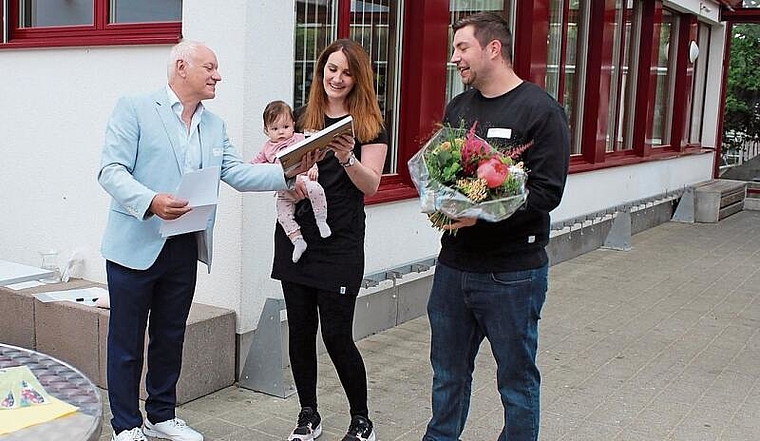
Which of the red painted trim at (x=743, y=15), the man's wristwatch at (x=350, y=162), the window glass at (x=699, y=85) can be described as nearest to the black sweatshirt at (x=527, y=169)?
the man's wristwatch at (x=350, y=162)

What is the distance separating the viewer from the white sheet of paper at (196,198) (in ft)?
11.4

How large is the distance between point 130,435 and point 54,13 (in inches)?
127

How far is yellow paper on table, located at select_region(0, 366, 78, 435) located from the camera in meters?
1.93

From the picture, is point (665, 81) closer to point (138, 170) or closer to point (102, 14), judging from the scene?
point (102, 14)

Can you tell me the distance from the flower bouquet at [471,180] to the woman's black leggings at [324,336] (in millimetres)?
919

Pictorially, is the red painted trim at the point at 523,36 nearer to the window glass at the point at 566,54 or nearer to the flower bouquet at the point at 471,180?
the window glass at the point at 566,54

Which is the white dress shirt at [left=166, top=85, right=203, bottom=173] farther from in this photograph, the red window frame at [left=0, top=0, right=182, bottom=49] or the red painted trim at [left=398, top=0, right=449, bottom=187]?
the red painted trim at [left=398, top=0, right=449, bottom=187]

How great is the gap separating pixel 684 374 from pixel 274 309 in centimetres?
266

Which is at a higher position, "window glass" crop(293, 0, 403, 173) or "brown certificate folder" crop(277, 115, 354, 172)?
"window glass" crop(293, 0, 403, 173)

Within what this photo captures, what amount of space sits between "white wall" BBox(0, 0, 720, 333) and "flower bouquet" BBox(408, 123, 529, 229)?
5.99ft

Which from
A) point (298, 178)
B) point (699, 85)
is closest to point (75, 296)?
point (298, 178)

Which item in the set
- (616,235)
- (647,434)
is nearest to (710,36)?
(616,235)

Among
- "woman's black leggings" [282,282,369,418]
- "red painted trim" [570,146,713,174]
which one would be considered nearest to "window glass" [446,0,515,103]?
"red painted trim" [570,146,713,174]

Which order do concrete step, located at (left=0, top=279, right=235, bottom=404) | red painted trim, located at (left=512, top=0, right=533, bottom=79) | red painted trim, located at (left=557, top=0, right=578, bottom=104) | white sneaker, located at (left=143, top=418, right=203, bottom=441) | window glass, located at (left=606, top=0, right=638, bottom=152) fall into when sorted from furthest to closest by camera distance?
window glass, located at (left=606, top=0, right=638, bottom=152)
red painted trim, located at (left=557, top=0, right=578, bottom=104)
red painted trim, located at (left=512, top=0, right=533, bottom=79)
concrete step, located at (left=0, top=279, right=235, bottom=404)
white sneaker, located at (left=143, top=418, right=203, bottom=441)
